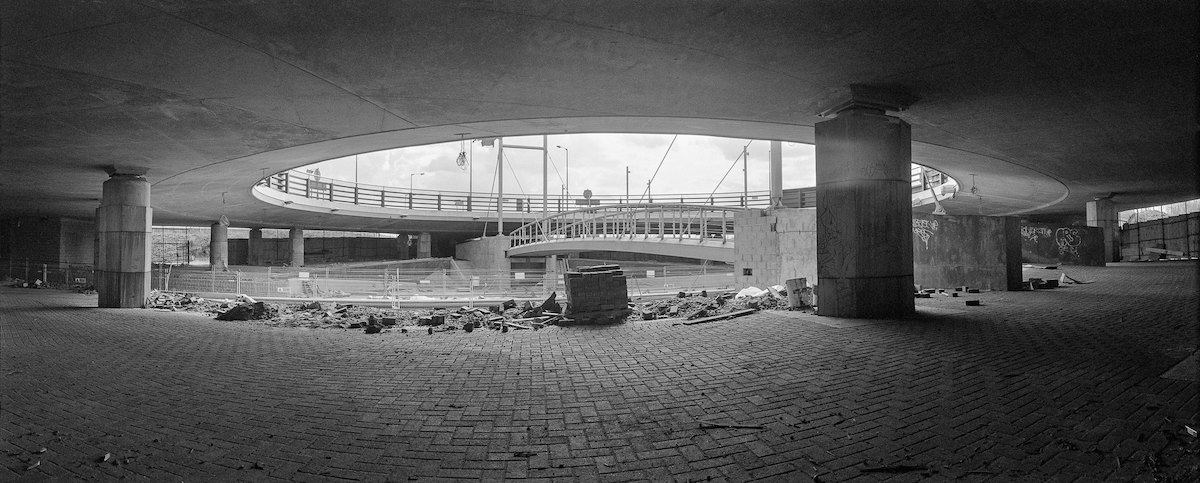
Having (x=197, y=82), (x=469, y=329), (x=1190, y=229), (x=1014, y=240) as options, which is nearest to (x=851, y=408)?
(x=469, y=329)

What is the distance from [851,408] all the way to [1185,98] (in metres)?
10.2

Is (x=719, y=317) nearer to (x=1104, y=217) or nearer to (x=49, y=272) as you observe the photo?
(x=1104, y=217)

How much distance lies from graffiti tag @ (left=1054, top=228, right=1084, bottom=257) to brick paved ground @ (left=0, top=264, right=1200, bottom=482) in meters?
23.1

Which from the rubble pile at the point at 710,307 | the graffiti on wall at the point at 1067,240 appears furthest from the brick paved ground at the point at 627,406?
the graffiti on wall at the point at 1067,240

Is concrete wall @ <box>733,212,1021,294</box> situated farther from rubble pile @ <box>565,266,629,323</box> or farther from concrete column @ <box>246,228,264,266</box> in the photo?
concrete column @ <box>246,228,264,266</box>

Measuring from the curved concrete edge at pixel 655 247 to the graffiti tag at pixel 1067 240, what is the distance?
17.4m

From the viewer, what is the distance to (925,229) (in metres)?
16.9

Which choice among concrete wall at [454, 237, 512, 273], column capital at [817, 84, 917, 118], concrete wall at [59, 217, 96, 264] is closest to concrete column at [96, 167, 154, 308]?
column capital at [817, 84, 917, 118]

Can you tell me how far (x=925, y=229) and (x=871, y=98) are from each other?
9.60 m

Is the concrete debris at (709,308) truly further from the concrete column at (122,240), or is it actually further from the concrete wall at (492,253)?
the concrete wall at (492,253)

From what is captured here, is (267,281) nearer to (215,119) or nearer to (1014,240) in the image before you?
(215,119)

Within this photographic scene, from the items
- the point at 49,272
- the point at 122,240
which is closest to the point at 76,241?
the point at 49,272

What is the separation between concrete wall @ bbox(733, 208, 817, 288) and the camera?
19172mm

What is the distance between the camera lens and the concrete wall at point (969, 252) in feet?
50.2
